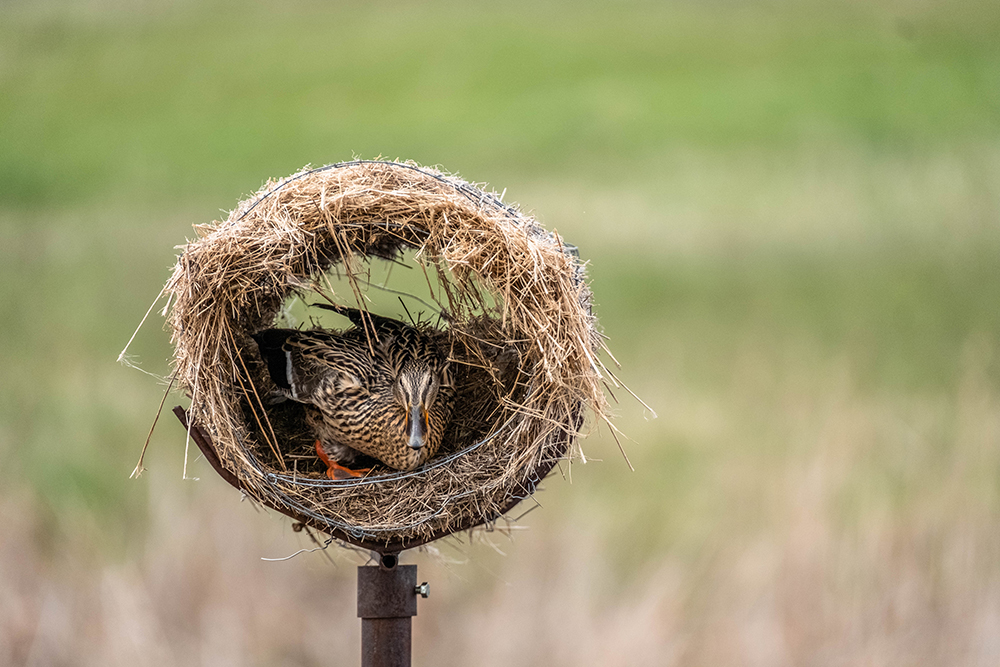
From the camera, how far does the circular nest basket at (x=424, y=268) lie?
178 cm

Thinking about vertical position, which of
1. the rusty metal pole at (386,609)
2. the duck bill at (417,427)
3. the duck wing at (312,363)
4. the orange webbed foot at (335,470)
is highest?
the duck wing at (312,363)

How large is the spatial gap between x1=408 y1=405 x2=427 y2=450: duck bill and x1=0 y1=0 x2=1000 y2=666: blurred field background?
2.05 meters

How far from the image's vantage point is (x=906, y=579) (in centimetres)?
393

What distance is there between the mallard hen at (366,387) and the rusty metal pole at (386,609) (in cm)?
30

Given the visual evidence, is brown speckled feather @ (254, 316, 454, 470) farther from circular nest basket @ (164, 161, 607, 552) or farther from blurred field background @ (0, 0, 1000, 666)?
blurred field background @ (0, 0, 1000, 666)

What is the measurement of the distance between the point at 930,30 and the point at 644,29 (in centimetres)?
167

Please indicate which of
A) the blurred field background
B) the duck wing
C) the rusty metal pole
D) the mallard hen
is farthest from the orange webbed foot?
the blurred field background

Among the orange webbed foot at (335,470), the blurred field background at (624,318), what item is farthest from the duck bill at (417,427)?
the blurred field background at (624,318)

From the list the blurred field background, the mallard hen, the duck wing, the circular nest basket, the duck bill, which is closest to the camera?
the circular nest basket

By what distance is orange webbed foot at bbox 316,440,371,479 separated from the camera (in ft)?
7.26

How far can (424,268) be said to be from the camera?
1911mm

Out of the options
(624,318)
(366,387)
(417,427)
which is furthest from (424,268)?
(624,318)

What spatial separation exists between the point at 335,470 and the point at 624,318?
9.45 ft

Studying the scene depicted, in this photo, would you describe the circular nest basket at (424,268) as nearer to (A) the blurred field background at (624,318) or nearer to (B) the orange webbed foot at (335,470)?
(B) the orange webbed foot at (335,470)
